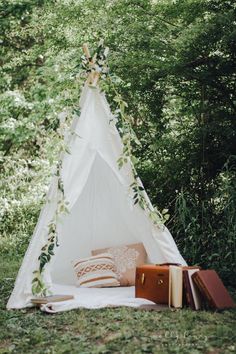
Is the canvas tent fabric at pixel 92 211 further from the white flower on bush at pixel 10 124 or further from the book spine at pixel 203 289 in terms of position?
the white flower on bush at pixel 10 124

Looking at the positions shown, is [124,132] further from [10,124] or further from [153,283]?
[10,124]

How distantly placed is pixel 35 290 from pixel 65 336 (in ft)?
3.22

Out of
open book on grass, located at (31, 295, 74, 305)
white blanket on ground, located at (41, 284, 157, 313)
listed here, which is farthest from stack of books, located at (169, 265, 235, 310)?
open book on grass, located at (31, 295, 74, 305)

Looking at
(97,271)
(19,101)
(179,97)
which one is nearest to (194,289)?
(97,271)

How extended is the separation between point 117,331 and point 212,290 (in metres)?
0.98

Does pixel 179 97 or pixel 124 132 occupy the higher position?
pixel 179 97

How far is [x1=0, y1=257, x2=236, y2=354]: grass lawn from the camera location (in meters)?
3.26

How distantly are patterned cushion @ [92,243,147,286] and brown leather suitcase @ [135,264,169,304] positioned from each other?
67 centimetres

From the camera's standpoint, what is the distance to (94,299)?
463 centimetres

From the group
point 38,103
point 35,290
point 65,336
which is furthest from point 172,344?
point 38,103

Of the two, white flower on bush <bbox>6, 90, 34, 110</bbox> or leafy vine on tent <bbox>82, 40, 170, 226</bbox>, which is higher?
white flower on bush <bbox>6, 90, 34, 110</bbox>

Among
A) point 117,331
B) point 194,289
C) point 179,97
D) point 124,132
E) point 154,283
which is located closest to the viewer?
point 117,331

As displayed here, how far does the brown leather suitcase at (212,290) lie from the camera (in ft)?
13.8

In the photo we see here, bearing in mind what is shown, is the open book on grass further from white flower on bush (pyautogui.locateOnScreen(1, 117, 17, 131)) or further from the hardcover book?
white flower on bush (pyautogui.locateOnScreen(1, 117, 17, 131))
